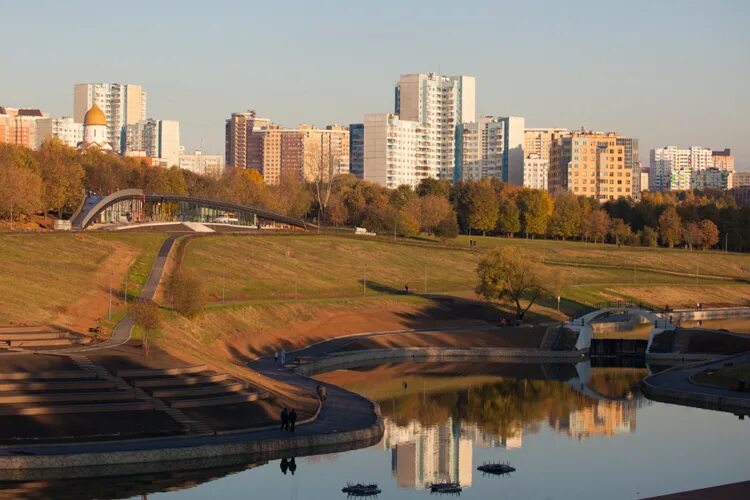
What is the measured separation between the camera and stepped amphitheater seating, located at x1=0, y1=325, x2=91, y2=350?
66625 millimetres

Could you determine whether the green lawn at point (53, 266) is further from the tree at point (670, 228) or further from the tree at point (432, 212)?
the tree at point (670, 228)

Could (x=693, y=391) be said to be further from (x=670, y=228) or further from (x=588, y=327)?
(x=670, y=228)

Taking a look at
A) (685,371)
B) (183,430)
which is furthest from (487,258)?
(183,430)

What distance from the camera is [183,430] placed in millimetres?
56812

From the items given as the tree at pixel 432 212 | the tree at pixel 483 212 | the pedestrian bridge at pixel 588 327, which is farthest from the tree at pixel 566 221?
the pedestrian bridge at pixel 588 327

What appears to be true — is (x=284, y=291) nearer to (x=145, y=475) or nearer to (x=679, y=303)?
(x=679, y=303)

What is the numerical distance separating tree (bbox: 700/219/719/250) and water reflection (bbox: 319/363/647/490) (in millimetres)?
100738

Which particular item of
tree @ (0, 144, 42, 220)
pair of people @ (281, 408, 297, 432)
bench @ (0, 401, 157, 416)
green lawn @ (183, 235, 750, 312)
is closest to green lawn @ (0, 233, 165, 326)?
green lawn @ (183, 235, 750, 312)

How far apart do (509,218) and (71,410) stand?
5505 inches

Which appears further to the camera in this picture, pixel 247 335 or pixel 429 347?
pixel 429 347

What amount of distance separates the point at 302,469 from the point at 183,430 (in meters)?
5.77

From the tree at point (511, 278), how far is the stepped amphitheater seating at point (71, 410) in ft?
184

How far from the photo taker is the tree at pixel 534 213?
192 m

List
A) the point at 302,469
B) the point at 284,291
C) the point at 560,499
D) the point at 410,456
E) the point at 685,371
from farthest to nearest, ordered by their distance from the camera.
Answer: the point at 284,291, the point at 685,371, the point at 410,456, the point at 302,469, the point at 560,499
